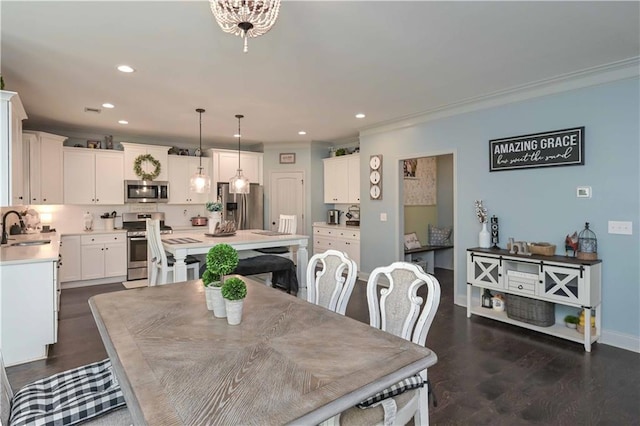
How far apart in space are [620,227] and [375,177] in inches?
127

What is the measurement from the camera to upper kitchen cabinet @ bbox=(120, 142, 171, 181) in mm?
6190

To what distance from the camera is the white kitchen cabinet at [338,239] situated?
6.29 meters

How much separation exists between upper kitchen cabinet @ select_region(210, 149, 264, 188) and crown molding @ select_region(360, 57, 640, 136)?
11.0ft

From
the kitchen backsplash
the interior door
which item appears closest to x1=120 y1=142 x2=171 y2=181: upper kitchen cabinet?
the kitchen backsplash

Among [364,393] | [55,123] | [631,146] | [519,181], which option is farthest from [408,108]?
[55,123]

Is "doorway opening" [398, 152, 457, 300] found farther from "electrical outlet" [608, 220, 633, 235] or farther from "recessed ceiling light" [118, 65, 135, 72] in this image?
"recessed ceiling light" [118, 65, 135, 72]

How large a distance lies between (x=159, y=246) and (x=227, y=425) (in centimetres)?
344

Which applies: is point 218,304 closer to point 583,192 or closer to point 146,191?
point 583,192

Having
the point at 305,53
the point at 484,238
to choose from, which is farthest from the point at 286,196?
the point at 305,53

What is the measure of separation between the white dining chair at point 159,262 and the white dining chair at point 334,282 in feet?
7.45

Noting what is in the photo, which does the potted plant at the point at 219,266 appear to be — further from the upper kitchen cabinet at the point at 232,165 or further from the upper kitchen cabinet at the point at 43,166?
the upper kitchen cabinet at the point at 232,165

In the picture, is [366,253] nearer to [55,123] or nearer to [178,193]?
[178,193]

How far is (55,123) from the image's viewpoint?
5492 millimetres

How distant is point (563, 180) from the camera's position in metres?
3.67
